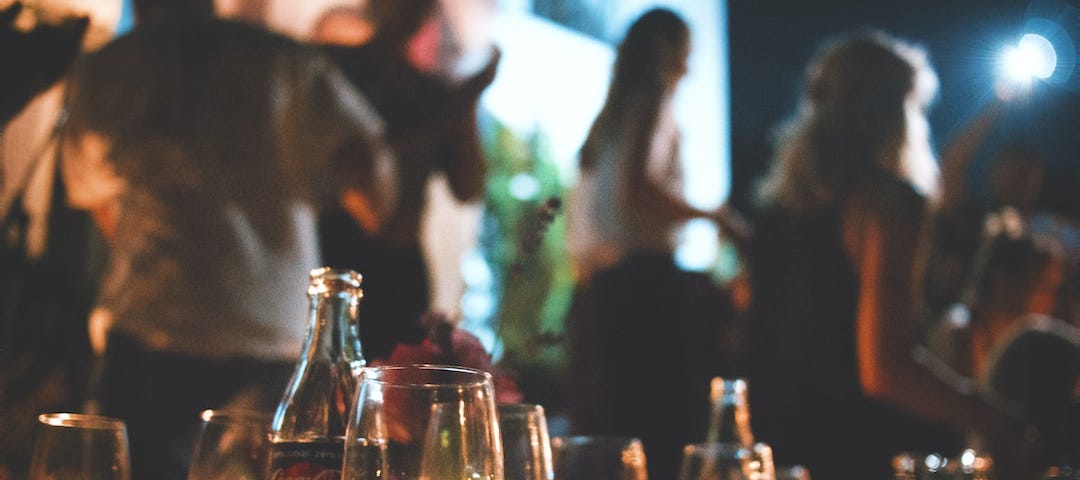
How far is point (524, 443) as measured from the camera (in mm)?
603

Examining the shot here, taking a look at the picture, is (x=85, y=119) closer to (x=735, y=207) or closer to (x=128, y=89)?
A: (x=128, y=89)

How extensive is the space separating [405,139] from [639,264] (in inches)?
27.0

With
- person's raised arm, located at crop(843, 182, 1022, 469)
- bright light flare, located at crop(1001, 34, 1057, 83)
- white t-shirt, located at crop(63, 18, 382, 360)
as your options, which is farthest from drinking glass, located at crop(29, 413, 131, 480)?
bright light flare, located at crop(1001, 34, 1057, 83)

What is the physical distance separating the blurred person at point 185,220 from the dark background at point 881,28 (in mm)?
2680

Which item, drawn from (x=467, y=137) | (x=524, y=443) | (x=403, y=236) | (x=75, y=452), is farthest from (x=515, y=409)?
(x=467, y=137)

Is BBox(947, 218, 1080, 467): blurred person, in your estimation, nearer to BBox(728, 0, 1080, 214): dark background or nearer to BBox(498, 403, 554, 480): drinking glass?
BBox(728, 0, 1080, 214): dark background

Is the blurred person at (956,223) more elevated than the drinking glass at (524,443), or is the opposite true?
the blurred person at (956,223)

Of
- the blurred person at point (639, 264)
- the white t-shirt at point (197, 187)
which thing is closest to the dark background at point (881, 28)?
the blurred person at point (639, 264)

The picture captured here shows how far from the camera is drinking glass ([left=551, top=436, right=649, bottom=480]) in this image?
72 cm

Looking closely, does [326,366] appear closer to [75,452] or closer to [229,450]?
[229,450]

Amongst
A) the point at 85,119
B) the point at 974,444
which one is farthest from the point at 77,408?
the point at 974,444

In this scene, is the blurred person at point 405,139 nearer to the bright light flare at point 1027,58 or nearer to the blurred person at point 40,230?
the blurred person at point 40,230

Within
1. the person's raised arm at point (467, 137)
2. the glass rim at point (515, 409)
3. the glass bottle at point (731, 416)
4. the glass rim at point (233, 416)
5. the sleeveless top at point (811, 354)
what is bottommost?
the glass rim at point (515, 409)

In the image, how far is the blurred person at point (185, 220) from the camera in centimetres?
160
